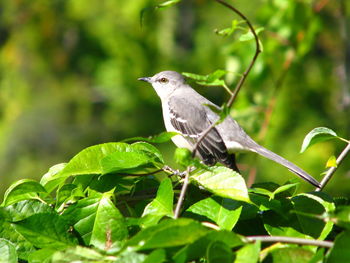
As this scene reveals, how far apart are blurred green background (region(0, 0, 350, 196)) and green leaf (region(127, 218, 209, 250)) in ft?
14.2

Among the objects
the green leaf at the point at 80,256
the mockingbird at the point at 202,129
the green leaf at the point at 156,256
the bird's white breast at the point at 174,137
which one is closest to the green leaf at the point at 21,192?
the green leaf at the point at 80,256

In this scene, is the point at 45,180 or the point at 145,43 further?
the point at 145,43

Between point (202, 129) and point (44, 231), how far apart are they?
8.67ft

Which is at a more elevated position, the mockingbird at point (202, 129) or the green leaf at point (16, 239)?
the green leaf at point (16, 239)

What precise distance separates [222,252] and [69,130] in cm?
641

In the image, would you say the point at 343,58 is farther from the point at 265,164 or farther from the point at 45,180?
the point at 45,180

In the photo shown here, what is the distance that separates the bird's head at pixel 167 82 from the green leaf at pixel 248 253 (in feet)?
11.9

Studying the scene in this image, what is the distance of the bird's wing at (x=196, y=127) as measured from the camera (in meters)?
3.88

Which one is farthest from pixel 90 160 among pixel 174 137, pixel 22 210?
pixel 174 137

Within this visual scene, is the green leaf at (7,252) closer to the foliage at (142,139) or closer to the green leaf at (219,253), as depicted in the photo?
the foliage at (142,139)

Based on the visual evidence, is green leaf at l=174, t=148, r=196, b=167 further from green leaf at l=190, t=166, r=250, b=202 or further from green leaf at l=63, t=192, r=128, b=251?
green leaf at l=63, t=192, r=128, b=251

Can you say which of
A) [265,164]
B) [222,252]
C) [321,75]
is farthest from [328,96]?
[222,252]

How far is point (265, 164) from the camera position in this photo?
5879mm

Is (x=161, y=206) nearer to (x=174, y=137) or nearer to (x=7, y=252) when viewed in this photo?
(x=7, y=252)
